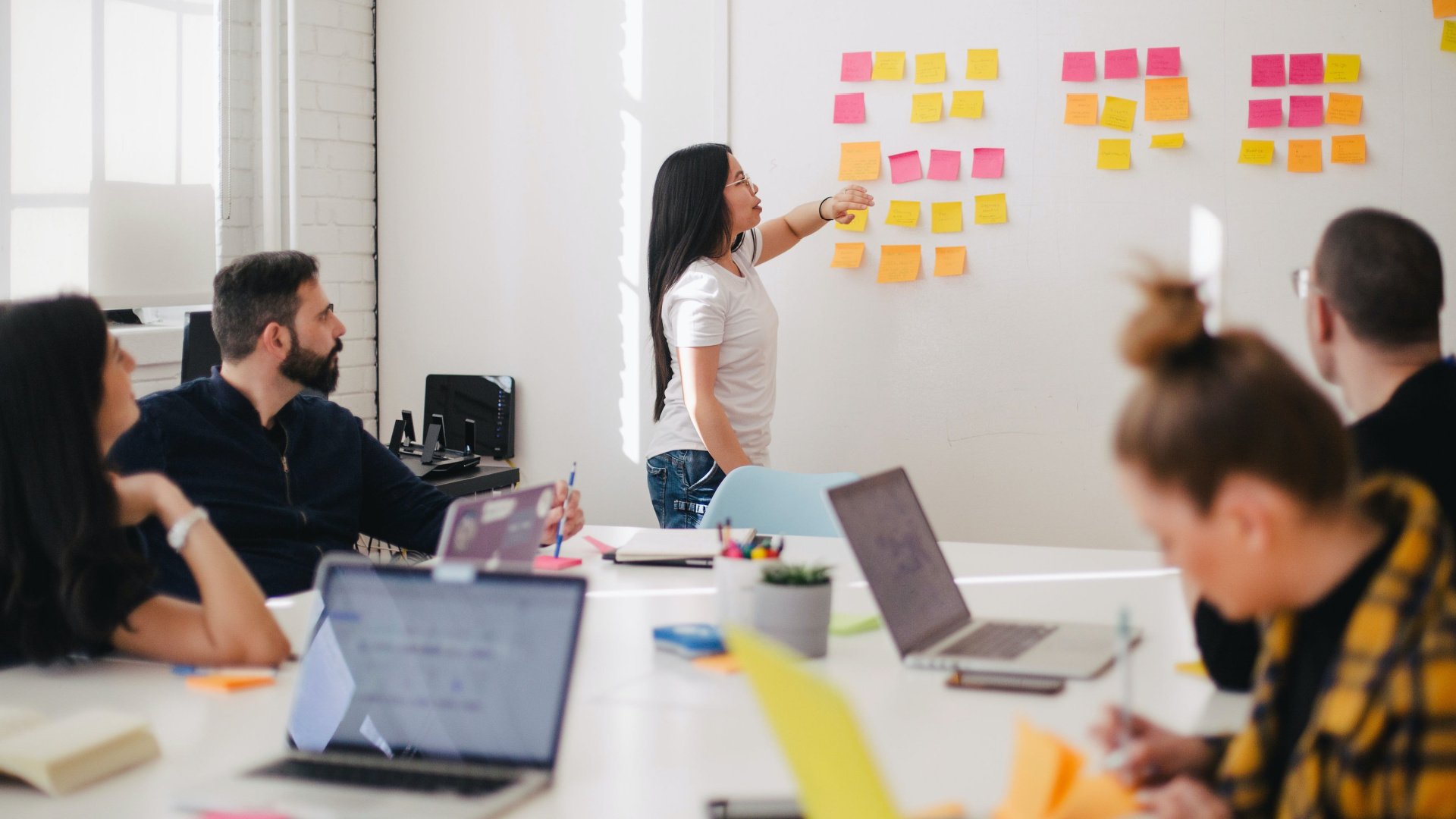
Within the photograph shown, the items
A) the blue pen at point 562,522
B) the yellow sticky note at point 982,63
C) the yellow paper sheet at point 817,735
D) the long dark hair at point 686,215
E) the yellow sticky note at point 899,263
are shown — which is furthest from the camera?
the yellow sticky note at point 899,263

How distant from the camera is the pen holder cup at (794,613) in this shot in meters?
1.66

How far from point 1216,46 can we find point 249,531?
8.79ft

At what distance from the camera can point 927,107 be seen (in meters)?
3.62

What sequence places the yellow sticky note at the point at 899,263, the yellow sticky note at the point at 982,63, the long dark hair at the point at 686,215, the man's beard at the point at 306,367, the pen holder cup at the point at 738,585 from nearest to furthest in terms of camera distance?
the pen holder cup at the point at 738,585
the man's beard at the point at 306,367
the long dark hair at the point at 686,215
the yellow sticky note at the point at 982,63
the yellow sticky note at the point at 899,263

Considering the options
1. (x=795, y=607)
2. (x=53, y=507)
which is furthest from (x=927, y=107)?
(x=53, y=507)

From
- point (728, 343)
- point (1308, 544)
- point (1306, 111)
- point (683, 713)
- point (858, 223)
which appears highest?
point (1306, 111)

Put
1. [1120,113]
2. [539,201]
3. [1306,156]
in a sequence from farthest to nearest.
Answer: [539,201] → [1120,113] → [1306,156]

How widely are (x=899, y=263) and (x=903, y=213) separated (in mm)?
144

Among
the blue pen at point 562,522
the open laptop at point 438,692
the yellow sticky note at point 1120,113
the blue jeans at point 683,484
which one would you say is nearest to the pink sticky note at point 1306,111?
the yellow sticky note at point 1120,113

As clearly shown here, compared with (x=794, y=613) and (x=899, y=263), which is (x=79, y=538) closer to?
(x=794, y=613)

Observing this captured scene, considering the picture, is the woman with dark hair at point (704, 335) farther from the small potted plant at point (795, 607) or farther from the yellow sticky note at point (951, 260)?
the small potted plant at point (795, 607)

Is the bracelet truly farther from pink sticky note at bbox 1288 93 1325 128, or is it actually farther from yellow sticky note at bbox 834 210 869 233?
pink sticky note at bbox 1288 93 1325 128

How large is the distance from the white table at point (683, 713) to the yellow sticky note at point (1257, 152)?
1725 mm

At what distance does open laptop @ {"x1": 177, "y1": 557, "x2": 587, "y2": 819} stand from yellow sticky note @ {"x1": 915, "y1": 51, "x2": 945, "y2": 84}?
2749mm
